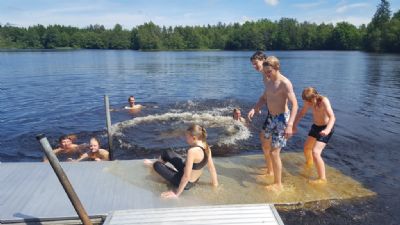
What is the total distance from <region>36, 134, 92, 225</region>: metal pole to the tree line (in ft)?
346

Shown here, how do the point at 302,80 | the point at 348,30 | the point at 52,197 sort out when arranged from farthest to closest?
the point at 348,30 → the point at 302,80 → the point at 52,197

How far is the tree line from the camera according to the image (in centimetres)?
11250

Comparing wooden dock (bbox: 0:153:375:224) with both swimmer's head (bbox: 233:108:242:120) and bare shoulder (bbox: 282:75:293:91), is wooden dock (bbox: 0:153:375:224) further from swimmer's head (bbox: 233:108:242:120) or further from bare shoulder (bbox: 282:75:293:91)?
swimmer's head (bbox: 233:108:242:120)

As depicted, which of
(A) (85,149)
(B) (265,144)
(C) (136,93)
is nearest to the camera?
(B) (265,144)

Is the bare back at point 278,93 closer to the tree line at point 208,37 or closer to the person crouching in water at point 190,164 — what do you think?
the person crouching in water at point 190,164

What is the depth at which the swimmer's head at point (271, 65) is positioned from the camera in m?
6.14

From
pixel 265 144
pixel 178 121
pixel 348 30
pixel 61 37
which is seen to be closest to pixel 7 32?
pixel 61 37

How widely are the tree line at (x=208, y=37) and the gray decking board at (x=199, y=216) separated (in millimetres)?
104378

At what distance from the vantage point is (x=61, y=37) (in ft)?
455

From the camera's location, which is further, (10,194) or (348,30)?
(348,30)

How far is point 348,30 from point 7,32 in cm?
12324

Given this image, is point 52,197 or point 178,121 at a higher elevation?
point 52,197

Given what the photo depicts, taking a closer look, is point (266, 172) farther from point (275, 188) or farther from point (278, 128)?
point (278, 128)

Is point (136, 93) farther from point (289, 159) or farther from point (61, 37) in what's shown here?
point (61, 37)
